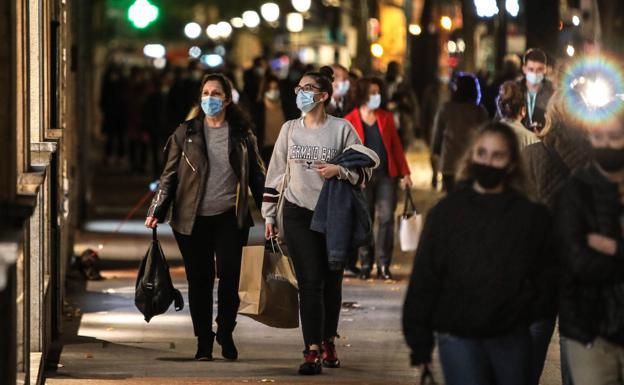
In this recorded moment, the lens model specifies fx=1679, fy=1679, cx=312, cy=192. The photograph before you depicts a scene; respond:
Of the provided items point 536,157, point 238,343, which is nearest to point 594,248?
point 536,157

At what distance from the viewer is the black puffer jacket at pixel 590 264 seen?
263 inches

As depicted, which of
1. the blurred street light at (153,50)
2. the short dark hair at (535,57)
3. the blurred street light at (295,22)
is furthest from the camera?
the blurred street light at (153,50)

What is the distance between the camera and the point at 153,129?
3112cm

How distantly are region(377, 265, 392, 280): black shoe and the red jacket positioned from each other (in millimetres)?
1033

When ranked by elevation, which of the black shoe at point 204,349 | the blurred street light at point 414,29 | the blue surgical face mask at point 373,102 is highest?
the blue surgical face mask at point 373,102

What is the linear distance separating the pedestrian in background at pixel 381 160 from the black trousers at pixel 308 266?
3.74 meters

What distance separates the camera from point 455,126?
1736cm

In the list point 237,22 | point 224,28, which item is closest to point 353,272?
point 237,22

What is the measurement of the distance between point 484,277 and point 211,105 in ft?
15.4

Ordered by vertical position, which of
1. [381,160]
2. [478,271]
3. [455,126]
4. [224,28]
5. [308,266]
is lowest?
[224,28]

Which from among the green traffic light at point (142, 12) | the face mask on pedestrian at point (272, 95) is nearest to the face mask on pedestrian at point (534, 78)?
the face mask on pedestrian at point (272, 95)

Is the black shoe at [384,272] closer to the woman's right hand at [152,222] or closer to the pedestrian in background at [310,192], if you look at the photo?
the pedestrian in background at [310,192]

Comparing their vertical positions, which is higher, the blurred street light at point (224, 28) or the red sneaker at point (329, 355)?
the red sneaker at point (329, 355)

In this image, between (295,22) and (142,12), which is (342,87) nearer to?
(142,12)
